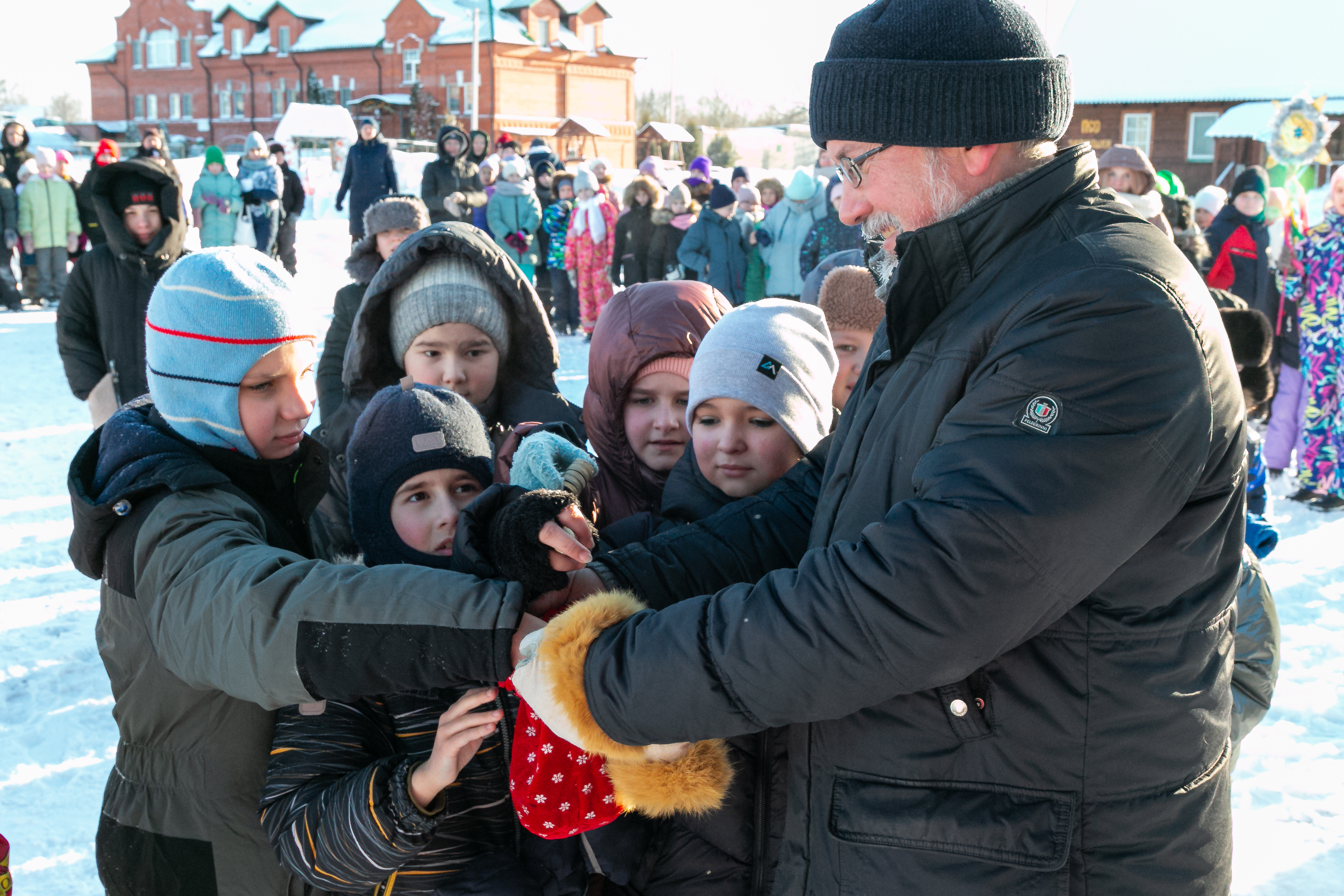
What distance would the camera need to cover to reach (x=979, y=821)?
50.8 inches

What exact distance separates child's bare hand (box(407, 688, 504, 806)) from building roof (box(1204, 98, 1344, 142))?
32.4 meters

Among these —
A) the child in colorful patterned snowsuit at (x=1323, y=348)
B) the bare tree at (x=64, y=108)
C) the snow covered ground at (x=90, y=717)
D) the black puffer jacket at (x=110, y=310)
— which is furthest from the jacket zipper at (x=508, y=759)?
the bare tree at (x=64, y=108)

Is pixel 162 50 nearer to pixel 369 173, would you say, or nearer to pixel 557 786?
pixel 369 173

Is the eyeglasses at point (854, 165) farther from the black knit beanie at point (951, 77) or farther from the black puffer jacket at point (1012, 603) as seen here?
the black puffer jacket at point (1012, 603)

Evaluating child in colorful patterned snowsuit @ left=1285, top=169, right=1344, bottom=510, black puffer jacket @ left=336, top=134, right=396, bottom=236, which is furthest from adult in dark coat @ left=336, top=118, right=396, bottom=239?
child in colorful patterned snowsuit @ left=1285, top=169, right=1344, bottom=510

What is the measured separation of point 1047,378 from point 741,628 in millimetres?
461

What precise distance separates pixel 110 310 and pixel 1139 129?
113ft

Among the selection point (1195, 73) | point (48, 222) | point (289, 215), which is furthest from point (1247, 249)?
point (1195, 73)

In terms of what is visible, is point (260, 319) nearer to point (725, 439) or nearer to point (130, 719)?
point (130, 719)

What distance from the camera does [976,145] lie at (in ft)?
4.58

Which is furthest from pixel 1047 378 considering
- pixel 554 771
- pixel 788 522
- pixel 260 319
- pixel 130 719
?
pixel 130 719

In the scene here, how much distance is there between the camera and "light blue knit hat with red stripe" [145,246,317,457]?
1740 millimetres

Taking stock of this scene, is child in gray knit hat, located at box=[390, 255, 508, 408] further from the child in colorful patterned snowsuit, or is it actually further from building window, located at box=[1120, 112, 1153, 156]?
building window, located at box=[1120, 112, 1153, 156]

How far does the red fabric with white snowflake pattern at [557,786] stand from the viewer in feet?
5.22
